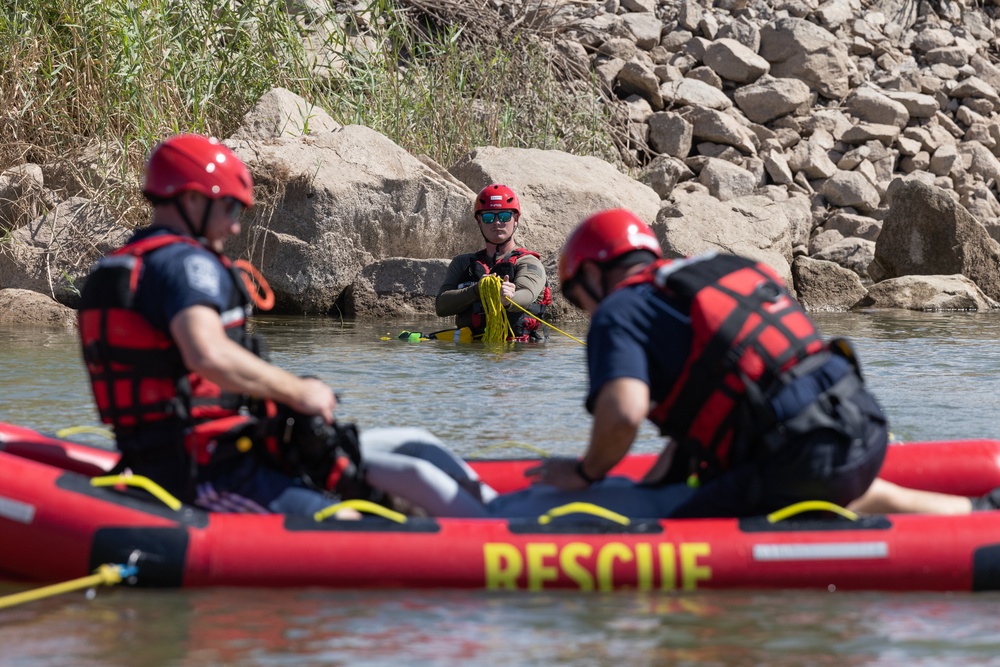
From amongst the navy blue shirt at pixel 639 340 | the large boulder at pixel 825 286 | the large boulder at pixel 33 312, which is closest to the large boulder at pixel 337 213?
the large boulder at pixel 33 312

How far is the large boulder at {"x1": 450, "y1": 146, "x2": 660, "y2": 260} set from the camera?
40.4ft

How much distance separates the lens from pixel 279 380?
11.6 ft

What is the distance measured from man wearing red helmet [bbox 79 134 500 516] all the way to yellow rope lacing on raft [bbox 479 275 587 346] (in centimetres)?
534

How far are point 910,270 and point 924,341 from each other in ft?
15.4

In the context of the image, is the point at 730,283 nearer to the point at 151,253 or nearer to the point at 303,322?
the point at 151,253

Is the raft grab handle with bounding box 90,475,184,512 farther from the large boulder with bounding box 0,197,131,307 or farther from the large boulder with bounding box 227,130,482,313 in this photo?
the large boulder with bounding box 227,130,482,313

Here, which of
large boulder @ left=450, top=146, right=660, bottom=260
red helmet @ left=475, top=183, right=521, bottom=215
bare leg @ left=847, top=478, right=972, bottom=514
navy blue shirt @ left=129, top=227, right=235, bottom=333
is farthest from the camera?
large boulder @ left=450, top=146, right=660, bottom=260

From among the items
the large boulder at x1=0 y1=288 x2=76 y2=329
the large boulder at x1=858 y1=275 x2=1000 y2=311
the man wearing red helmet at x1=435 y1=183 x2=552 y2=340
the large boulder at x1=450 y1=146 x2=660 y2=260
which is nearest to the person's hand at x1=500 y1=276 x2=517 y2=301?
the man wearing red helmet at x1=435 y1=183 x2=552 y2=340

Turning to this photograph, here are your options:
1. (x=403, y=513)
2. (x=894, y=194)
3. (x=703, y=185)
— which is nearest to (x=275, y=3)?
(x=703, y=185)

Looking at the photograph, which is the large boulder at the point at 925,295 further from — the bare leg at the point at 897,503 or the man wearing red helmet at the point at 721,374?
the man wearing red helmet at the point at 721,374

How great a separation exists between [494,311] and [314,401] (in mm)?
5793

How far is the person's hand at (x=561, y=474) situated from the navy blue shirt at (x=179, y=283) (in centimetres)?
100

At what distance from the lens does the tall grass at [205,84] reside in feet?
36.4

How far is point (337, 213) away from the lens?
1199 centimetres
